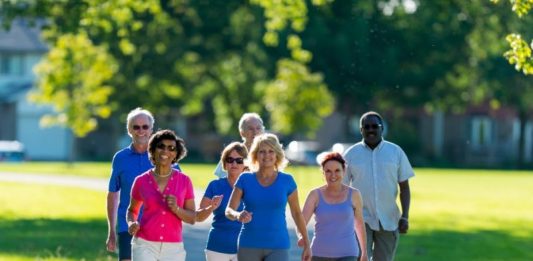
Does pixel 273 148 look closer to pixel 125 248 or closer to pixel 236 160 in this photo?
pixel 236 160

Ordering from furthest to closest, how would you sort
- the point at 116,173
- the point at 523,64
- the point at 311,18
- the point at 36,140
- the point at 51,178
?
the point at 36,140 → the point at 311,18 → the point at 51,178 → the point at 523,64 → the point at 116,173

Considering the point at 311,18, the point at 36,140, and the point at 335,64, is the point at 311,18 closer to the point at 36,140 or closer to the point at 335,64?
the point at 335,64

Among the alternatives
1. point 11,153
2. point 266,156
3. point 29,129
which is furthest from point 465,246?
point 29,129

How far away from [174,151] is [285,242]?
0.97 meters

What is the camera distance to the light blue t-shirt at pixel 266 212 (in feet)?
33.9

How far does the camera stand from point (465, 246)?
970 inches

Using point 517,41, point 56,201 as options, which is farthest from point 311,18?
point 517,41

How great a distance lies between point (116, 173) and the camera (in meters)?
11.9

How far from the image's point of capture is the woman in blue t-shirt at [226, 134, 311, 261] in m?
10.3

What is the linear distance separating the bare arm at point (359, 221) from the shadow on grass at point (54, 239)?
796cm

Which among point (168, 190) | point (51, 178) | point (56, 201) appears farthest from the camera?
point (51, 178)

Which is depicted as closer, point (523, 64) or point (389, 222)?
point (389, 222)

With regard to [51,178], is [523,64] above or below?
above

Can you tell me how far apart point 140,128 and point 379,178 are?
2.14 meters
